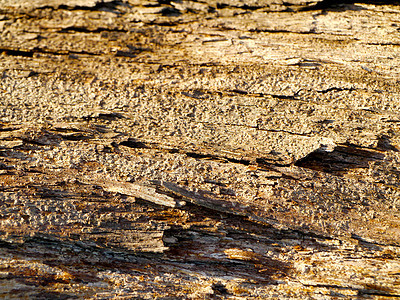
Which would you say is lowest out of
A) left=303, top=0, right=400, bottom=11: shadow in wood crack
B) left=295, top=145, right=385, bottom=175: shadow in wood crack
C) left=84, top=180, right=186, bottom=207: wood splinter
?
left=84, top=180, right=186, bottom=207: wood splinter

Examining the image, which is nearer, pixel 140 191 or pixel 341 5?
pixel 140 191

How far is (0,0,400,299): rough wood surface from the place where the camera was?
2.51m

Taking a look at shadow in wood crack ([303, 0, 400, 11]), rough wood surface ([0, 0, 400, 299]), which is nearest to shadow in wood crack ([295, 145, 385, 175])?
rough wood surface ([0, 0, 400, 299])

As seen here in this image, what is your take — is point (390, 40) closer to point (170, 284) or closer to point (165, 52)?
point (165, 52)

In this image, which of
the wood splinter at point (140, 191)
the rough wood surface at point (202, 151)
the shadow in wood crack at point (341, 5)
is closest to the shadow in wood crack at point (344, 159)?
the rough wood surface at point (202, 151)

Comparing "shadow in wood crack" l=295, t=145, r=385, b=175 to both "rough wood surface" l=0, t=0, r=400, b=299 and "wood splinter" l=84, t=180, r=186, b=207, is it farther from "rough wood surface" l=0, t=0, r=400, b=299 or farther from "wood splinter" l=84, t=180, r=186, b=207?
"wood splinter" l=84, t=180, r=186, b=207

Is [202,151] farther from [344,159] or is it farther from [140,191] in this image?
[344,159]

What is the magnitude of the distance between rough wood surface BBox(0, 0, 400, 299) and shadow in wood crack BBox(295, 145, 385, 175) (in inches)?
0.5

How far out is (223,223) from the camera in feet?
8.71

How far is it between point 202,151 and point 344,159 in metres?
1.27

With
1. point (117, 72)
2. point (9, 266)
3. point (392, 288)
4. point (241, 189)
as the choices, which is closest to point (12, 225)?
point (9, 266)

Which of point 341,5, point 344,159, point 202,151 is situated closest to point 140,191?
point 202,151

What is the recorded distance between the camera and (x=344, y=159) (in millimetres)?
2783

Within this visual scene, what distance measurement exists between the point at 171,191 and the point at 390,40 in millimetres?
2492
